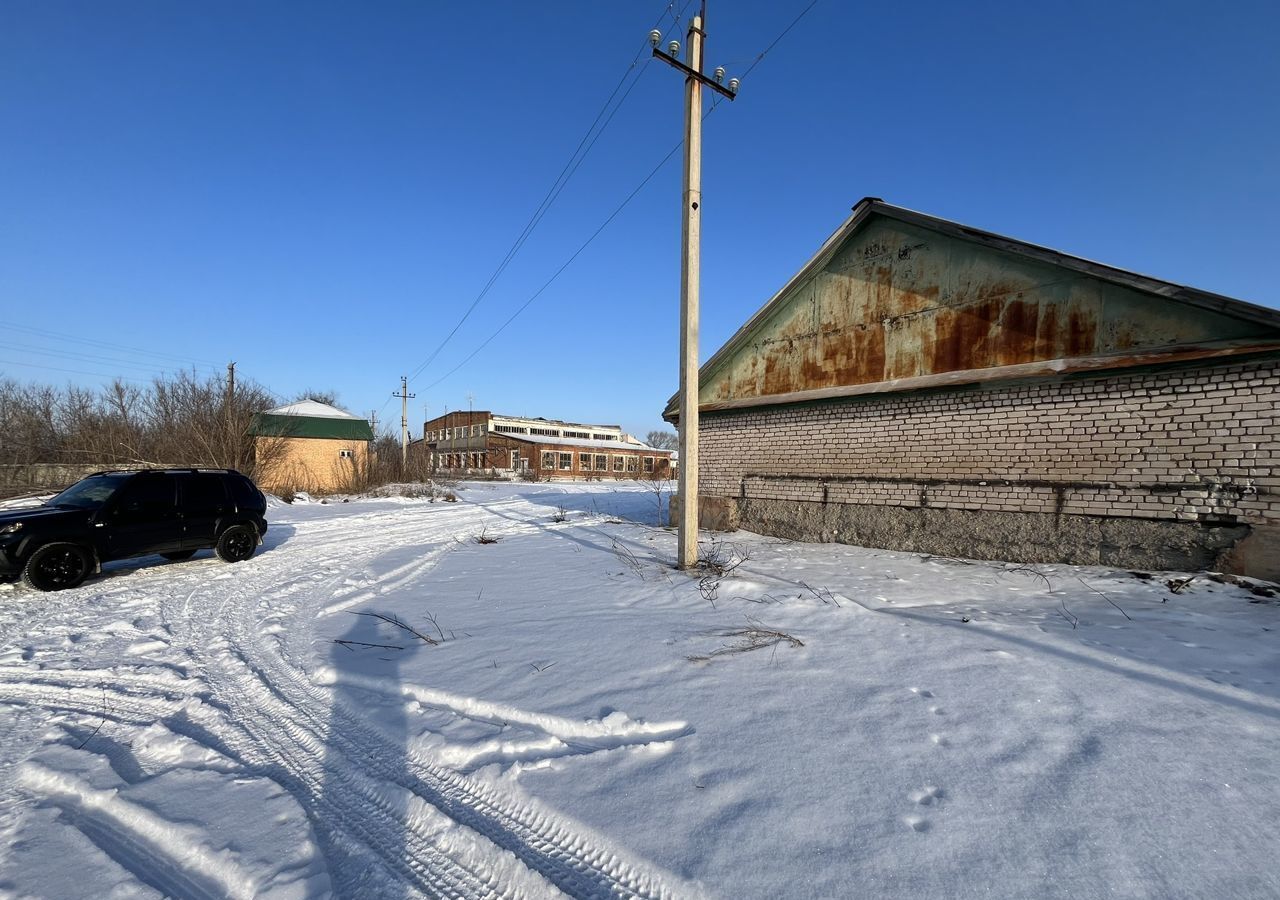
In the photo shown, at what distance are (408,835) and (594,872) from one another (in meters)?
0.92

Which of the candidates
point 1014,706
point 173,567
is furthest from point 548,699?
point 173,567

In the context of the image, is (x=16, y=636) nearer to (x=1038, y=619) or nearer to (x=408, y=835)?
(x=408, y=835)

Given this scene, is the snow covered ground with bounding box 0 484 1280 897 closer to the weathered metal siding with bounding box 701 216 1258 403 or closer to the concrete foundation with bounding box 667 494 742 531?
the weathered metal siding with bounding box 701 216 1258 403

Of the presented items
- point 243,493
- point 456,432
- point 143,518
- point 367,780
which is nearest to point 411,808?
point 367,780

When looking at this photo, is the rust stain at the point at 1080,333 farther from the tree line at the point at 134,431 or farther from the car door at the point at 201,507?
the tree line at the point at 134,431

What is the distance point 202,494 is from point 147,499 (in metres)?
0.75

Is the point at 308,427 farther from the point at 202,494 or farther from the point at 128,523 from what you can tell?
the point at 128,523

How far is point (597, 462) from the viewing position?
178 ft

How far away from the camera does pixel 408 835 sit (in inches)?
95.7

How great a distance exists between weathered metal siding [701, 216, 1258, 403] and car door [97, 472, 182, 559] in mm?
10154

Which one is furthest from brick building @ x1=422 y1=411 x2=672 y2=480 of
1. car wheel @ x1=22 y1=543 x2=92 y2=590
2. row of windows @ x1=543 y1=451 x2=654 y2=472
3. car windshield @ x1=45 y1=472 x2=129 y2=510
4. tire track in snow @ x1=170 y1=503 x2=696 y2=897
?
tire track in snow @ x1=170 y1=503 x2=696 y2=897

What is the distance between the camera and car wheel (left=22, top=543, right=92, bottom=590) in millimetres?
6766

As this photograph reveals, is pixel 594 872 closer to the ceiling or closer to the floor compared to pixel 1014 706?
closer to the floor

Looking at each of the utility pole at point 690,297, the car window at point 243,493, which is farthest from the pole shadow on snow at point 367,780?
the car window at point 243,493
